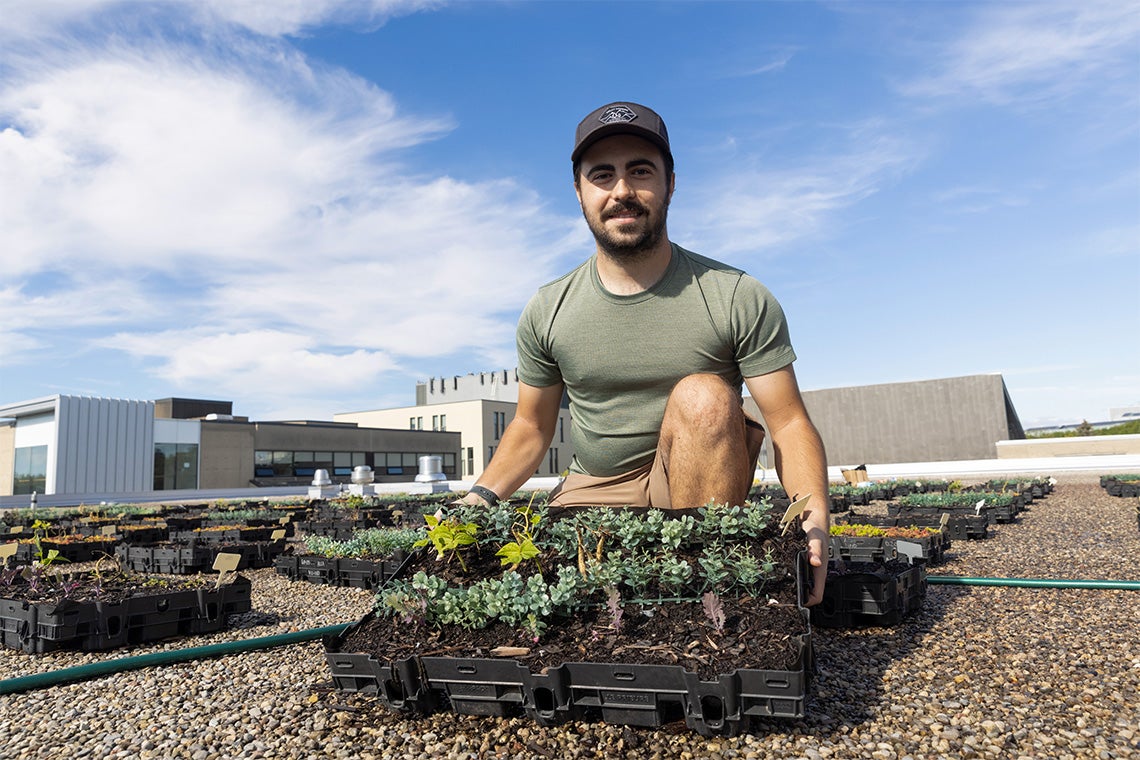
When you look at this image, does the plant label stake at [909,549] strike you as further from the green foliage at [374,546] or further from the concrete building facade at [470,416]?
the concrete building facade at [470,416]

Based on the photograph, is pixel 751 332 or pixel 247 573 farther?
pixel 247 573

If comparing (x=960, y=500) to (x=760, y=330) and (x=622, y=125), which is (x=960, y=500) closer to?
(x=760, y=330)

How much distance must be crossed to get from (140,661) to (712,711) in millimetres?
2558

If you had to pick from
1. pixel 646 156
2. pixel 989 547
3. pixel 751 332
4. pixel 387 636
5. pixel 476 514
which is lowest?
pixel 989 547

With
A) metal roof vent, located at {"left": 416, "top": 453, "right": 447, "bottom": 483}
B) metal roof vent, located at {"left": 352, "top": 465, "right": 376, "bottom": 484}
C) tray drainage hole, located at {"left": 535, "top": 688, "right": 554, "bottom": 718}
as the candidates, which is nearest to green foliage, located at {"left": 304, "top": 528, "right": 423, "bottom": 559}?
tray drainage hole, located at {"left": 535, "top": 688, "right": 554, "bottom": 718}

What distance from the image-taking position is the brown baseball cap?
2758 millimetres

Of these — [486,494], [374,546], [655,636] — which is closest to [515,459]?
[486,494]

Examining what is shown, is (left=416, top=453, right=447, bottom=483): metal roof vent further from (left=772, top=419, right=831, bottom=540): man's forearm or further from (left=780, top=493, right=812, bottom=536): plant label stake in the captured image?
(left=780, top=493, right=812, bottom=536): plant label stake

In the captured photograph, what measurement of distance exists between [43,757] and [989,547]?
7.64 meters

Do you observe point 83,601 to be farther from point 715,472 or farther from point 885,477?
point 885,477

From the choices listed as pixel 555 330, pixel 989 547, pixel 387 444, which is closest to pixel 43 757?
pixel 555 330

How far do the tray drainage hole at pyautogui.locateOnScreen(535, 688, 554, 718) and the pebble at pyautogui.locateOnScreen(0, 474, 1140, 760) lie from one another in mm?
69

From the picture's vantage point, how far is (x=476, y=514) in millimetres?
2789

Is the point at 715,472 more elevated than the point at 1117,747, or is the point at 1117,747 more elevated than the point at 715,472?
the point at 715,472
